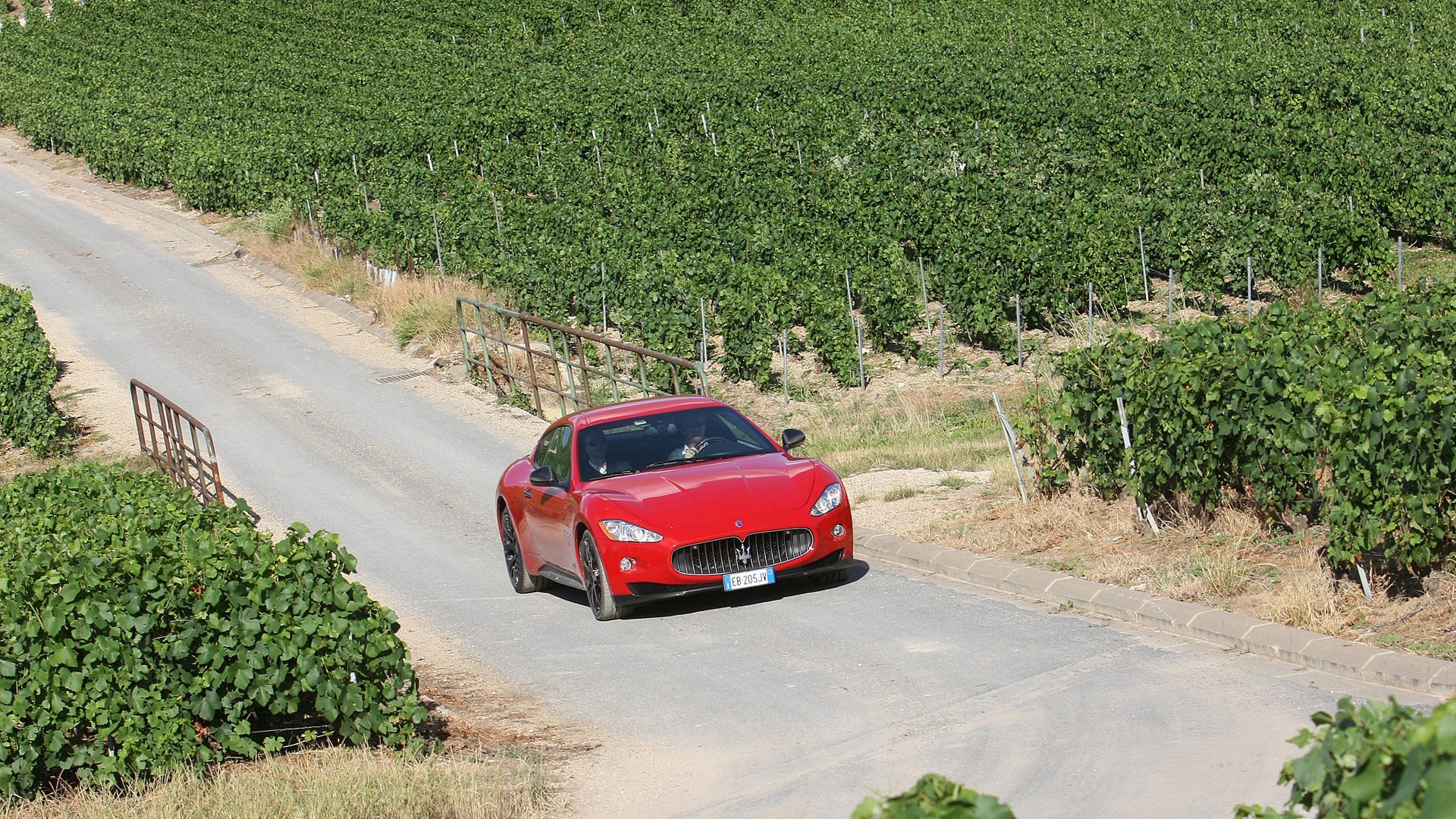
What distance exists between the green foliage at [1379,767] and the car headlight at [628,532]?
7.29m

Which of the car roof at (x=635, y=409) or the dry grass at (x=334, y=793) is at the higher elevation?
the car roof at (x=635, y=409)

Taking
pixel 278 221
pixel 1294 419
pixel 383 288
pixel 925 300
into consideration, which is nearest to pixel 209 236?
pixel 278 221

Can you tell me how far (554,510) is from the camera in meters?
12.7

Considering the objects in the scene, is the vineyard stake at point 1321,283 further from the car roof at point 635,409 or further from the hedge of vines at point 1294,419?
the car roof at point 635,409

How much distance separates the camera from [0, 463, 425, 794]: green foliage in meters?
8.00

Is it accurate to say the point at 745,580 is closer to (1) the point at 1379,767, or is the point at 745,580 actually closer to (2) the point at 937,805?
(2) the point at 937,805

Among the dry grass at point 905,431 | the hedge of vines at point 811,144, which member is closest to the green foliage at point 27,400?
the hedge of vines at point 811,144

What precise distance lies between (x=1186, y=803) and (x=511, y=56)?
5172 cm

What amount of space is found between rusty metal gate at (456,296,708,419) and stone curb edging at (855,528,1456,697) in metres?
7.29

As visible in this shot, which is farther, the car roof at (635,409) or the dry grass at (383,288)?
the dry grass at (383,288)

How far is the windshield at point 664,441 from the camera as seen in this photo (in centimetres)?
1270

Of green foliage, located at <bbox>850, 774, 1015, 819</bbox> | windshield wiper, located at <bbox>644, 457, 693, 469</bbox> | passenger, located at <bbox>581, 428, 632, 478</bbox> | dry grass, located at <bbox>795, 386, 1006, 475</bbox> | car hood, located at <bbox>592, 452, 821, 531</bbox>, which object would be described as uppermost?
green foliage, located at <bbox>850, 774, 1015, 819</bbox>

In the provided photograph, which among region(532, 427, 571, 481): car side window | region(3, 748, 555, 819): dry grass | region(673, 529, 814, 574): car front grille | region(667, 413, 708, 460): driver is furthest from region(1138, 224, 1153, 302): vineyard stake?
region(3, 748, 555, 819): dry grass

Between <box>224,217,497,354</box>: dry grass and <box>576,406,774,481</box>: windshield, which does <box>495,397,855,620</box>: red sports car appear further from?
<box>224,217,497,354</box>: dry grass
